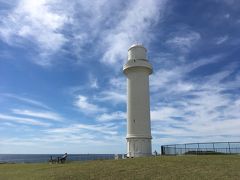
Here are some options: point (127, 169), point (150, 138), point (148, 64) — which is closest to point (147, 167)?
point (127, 169)

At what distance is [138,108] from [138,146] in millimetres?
4625

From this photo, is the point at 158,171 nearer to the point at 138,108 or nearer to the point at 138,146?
the point at 138,146

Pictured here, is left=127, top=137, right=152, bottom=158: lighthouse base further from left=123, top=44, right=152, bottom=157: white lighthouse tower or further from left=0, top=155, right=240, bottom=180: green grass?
left=0, top=155, right=240, bottom=180: green grass

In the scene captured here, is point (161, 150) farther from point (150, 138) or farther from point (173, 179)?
point (173, 179)

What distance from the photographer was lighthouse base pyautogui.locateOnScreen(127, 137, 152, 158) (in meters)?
37.2

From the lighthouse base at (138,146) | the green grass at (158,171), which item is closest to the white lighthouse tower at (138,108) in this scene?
the lighthouse base at (138,146)

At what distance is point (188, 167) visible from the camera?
21.8m

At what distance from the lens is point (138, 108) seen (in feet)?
125

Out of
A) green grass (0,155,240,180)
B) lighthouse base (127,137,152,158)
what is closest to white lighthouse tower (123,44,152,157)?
lighthouse base (127,137,152,158)

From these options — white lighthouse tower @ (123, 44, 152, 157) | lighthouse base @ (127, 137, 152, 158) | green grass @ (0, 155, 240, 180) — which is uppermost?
white lighthouse tower @ (123, 44, 152, 157)

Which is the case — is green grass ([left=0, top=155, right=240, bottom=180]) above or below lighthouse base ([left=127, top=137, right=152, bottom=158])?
below

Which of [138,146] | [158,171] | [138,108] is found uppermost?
[138,108]

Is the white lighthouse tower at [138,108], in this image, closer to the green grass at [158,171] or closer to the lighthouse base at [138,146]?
the lighthouse base at [138,146]

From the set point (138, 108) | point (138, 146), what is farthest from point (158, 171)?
point (138, 108)
